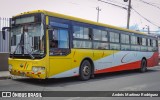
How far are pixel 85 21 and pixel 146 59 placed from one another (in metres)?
8.93

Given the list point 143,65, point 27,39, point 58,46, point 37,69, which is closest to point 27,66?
point 37,69

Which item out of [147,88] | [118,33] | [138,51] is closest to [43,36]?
[147,88]

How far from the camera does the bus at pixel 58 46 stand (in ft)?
39.0

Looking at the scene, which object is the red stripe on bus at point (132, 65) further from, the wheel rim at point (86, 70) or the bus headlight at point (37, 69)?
the bus headlight at point (37, 69)

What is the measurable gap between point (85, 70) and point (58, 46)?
2453 millimetres

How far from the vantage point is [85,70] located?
14.3 m

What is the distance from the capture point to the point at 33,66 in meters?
11.8

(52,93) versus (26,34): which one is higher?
(26,34)

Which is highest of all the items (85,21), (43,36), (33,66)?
(85,21)

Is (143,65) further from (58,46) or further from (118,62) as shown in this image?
(58,46)

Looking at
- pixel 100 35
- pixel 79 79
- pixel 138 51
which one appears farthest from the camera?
pixel 138 51

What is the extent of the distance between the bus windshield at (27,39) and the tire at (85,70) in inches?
116

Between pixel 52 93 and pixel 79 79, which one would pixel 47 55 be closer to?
pixel 52 93

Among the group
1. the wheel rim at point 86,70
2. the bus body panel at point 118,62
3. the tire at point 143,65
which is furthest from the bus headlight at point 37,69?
the tire at point 143,65
